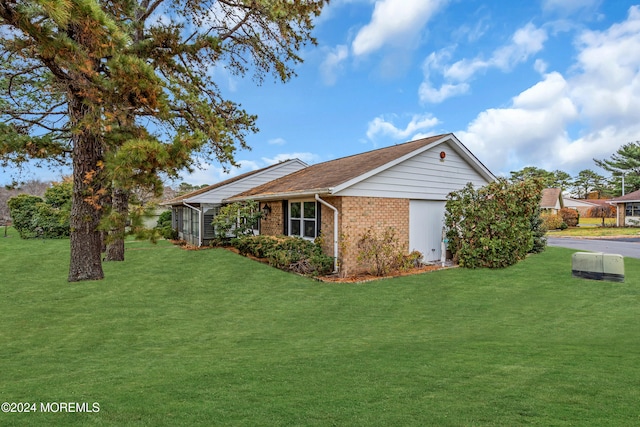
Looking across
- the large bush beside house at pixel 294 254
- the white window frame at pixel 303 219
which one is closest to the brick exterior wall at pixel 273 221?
the white window frame at pixel 303 219

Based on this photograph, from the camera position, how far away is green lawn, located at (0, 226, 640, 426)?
301cm

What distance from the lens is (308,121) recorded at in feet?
68.6

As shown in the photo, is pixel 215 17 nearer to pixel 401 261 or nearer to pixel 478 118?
pixel 401 261

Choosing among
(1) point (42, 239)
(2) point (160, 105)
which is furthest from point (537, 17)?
(1) point (42, 239)

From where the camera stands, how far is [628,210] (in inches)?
1395

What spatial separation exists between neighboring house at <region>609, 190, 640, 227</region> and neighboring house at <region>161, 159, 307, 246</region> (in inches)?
1339

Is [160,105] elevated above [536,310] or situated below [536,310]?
above

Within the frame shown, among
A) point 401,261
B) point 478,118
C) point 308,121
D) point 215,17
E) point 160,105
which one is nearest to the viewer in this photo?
point 160,105

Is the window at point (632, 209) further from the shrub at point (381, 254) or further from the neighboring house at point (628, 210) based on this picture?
the shrub at point (381, 254)

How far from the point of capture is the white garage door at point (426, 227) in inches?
506

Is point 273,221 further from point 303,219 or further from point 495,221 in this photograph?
point 495,221

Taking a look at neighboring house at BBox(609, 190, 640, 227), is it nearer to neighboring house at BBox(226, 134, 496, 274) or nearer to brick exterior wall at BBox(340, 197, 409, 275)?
neighboring house at BBox(226, 134, 496, 274)

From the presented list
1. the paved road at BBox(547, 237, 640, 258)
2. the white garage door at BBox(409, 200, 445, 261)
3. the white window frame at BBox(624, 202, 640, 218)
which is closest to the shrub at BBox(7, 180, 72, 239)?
the white garage door at BBox(409, 200, 445, 261)

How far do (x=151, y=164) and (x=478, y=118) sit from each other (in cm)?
2081
